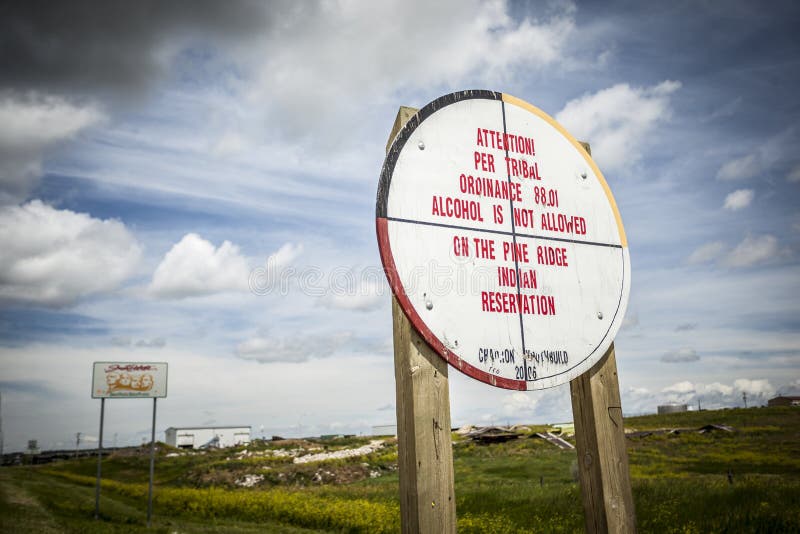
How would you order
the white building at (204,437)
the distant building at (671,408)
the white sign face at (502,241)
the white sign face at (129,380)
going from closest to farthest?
the white sign face at (502,241)
the white sign face at (129,380)
the distant building at (671,408)
the white building at (204,437)

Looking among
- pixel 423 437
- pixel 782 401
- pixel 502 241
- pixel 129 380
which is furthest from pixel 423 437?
pixel 782 401

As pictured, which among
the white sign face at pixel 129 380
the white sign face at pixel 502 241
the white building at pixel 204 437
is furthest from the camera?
the white building at pixel 204 437

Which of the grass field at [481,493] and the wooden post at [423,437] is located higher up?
the wooden post at [423,437]

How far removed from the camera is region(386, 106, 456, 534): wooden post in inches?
98.3

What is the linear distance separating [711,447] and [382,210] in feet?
111

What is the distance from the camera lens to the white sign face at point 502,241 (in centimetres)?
278

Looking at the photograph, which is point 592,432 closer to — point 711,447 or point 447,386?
point 447,386

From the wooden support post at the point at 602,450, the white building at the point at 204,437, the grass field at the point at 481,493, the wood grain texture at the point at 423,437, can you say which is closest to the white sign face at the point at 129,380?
the grass field at the point at 481,493

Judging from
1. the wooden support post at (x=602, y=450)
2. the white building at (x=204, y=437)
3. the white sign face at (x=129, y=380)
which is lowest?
the white building at (x=204, y=437)

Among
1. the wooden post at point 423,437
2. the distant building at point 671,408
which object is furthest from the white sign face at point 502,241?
the distant building at point 671,408

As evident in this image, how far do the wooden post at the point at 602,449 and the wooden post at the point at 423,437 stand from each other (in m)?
1.05

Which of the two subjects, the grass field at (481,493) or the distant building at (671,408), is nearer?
the grass field at (481,493)

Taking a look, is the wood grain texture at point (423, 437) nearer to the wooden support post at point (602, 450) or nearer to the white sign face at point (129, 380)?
the wooden support post at point (602, 450)

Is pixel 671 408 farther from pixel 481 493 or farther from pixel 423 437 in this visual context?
pixel 423 437
